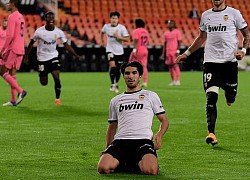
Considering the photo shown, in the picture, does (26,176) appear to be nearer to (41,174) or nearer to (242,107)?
(41,174)

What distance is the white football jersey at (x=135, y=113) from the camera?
845 centimetres

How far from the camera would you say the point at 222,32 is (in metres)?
11.1

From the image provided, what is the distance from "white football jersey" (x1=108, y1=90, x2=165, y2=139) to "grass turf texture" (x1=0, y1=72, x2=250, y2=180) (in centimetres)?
46


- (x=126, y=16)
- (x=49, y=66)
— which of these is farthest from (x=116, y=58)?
(x=126, y=16)

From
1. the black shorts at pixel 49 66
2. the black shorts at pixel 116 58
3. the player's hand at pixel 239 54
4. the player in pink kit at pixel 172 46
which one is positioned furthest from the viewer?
the player in pink kit at pixel 172 46

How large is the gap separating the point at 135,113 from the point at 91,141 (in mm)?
2727

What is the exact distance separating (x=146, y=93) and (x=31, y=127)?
478cm

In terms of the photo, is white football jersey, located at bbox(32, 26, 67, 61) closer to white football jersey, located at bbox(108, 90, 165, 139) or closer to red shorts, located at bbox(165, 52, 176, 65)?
white football jersey, located at bbox(108, 90, 165, 139)

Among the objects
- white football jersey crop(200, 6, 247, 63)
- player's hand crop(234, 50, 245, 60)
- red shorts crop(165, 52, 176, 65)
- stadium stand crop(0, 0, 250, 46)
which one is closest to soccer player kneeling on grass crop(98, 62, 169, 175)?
player's hand crop(234, 50, 245, 60)

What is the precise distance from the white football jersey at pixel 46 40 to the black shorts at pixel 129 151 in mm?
9660

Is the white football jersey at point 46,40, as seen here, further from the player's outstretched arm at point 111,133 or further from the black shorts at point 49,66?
the player's outstretched arm at point 111,133

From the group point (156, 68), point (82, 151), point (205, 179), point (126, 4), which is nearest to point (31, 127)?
point (82, 151)

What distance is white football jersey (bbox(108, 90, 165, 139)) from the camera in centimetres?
845

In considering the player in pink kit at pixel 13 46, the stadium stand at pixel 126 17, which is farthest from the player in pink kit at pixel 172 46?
the player in pink kit at pixel 13 46
